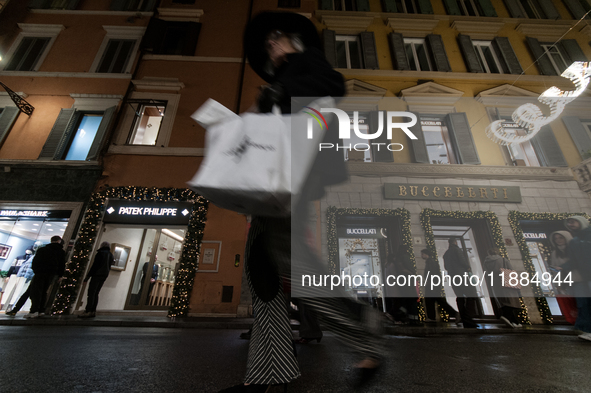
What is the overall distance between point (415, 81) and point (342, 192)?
5.57 meters

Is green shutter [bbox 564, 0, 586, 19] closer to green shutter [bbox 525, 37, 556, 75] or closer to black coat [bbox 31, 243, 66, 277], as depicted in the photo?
green shutter [bbox 525, 37, 556, 75]

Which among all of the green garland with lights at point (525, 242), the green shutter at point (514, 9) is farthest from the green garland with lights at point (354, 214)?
the green shutter at point (514, 9)

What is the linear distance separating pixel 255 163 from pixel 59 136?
11.0 m

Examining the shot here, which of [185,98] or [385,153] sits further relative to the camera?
[185,98]

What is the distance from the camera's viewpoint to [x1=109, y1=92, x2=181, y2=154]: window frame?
8.71 m

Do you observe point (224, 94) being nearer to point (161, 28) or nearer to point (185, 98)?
point (185, 98)

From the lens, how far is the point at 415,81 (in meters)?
10.3

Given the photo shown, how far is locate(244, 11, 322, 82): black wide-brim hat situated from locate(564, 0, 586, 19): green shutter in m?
17.3

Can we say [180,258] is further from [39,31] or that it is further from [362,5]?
[362,5]

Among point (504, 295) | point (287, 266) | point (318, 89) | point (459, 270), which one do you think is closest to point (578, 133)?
point (504, 295)

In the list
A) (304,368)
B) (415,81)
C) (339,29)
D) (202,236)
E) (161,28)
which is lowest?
(304,368)

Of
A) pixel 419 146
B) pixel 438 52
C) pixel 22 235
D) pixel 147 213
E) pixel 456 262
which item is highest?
pixel 438 52

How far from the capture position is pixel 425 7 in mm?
11898

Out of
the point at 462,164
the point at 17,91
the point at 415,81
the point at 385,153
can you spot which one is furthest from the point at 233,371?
the point at 17,91
